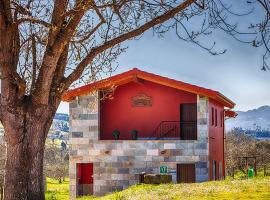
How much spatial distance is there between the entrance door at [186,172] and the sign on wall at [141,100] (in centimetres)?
419

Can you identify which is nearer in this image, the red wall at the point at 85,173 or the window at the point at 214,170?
the red wall at the point at 85,173

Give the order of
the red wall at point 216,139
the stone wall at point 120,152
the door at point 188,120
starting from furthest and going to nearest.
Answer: the door at point 188,120 → the red wall at point 216,139 → the stone wall at point 120,152

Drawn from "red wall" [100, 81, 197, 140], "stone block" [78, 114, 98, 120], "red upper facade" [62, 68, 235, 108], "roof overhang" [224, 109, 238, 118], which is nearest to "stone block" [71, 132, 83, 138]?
"stone block" [78, 114, 98, 120]

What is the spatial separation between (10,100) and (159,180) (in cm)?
1071

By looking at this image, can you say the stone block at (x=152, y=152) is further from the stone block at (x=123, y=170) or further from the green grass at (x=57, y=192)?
the green grass at (x=57, y=192)

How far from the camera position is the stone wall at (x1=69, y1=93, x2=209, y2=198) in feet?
93.4

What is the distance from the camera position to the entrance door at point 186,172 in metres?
28.9

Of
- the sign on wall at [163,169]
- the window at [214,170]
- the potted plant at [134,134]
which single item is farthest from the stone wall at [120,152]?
the window at [214,170]

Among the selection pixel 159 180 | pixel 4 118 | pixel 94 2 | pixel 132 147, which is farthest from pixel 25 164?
pixel 132 147

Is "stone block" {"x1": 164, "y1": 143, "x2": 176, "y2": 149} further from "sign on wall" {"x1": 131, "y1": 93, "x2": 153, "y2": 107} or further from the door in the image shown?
"sign on wall" {"x1": 131, "y1": 93, "x2": 153, "y2": 107}

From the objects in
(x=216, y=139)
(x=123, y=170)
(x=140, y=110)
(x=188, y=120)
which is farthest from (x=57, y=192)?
(x=188, y=120)

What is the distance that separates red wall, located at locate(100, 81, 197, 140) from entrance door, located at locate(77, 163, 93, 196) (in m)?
2.07

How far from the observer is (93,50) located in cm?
1221

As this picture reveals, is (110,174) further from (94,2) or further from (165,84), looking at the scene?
(94,2)
